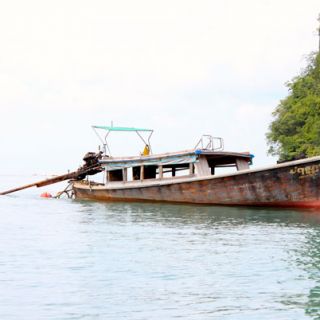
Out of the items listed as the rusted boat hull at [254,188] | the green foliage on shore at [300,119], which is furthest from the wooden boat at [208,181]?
A: the green foliage on shore at [300,119]

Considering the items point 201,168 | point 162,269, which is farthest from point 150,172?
point 162,269

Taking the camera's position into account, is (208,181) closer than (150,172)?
Yes

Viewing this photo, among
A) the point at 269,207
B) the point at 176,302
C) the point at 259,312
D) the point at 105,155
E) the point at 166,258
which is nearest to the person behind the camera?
the point at 259,312

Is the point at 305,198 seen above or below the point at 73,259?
above

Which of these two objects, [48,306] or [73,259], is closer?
[48,306]

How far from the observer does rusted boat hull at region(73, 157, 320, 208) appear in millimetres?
24922

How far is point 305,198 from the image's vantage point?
25453mm

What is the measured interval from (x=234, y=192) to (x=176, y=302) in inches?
674

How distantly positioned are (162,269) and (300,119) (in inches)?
1266

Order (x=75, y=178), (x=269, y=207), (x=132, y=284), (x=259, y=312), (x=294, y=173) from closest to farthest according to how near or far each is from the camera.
Result: (x=259, y=312), (x=132, y=284), (x=294, y=173), (x=269, y=207), (x=75, y=178)

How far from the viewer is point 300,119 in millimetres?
43250

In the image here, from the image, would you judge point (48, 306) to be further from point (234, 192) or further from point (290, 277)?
point (234, 192)

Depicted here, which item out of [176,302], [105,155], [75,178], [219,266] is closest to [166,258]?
[219,266]

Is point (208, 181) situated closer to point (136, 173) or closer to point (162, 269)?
point (136, 173)
